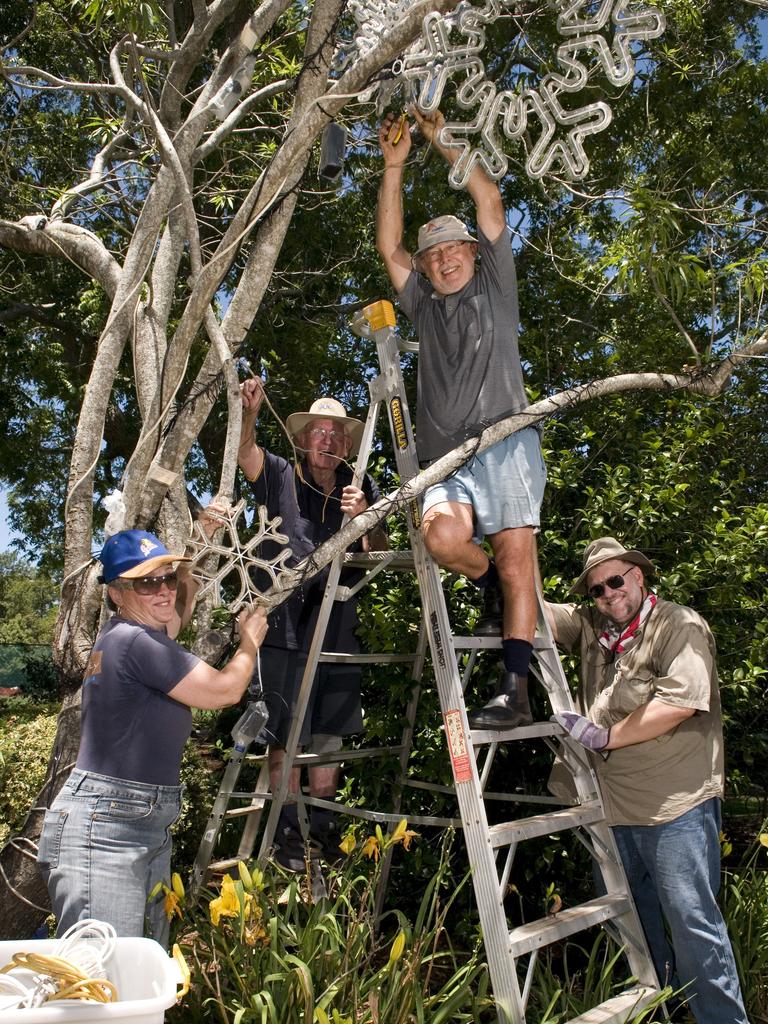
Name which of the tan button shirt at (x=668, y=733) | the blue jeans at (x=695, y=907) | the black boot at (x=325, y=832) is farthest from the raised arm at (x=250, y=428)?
the blue jeans at (x=695, y=907)

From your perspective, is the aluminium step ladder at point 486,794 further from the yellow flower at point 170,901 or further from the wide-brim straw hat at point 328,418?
the yellow flower at point 170,901

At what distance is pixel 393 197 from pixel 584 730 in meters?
2.28

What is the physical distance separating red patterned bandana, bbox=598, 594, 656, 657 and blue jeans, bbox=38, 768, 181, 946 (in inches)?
75.4

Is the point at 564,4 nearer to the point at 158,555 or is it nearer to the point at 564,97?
the point at 158,555

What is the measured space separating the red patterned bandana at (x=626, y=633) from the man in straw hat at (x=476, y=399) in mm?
468

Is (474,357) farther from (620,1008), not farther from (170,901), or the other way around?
(620,1008)

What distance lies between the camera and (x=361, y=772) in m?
4.48

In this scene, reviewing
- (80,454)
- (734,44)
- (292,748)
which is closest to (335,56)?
(80,454)

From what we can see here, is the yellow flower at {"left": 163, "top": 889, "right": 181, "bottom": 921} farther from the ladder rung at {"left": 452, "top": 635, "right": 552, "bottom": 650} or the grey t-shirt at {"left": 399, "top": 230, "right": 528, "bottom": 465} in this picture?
the grey t-shirt at {"left": 399, "top": 230, "right": 528, "bottom": 465}

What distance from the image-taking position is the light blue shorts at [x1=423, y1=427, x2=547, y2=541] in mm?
3404

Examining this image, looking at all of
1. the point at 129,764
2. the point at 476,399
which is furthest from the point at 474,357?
the point at 129,764

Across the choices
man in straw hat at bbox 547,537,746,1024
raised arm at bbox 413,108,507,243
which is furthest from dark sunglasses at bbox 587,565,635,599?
raised arm at bbox 413,108,507,243

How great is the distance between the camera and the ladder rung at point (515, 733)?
3184 mm

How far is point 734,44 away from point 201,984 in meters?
9.45
